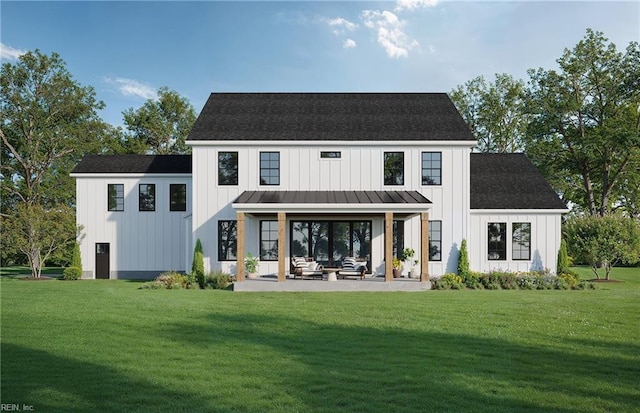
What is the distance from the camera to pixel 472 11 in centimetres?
2169

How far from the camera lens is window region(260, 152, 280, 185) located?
23281 mm

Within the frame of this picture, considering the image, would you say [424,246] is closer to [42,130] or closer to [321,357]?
[321,357]

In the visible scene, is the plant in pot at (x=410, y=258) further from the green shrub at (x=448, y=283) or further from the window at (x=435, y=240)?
the green shrub at (x=448, y=283)

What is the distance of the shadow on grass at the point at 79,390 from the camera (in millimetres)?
6438

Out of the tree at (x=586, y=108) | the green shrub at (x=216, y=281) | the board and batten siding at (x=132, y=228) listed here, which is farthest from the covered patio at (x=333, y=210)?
the tree at (x=586, y=108)

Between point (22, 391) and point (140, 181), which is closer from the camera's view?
point (22, 391)

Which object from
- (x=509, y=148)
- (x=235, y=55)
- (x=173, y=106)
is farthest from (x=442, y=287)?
(x=173, y=106)

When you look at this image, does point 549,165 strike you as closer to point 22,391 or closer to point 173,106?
point 173,106

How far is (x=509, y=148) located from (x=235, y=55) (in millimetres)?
27750

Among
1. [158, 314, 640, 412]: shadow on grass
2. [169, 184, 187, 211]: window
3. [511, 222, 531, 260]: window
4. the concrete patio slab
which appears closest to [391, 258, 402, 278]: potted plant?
the concrete patio slab

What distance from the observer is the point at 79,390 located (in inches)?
276

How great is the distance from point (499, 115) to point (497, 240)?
81.1 ft

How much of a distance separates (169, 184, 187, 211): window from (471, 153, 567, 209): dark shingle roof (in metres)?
14.7

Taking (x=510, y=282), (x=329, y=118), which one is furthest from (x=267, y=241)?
(x=510, y=282)
